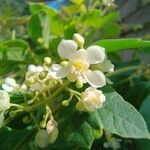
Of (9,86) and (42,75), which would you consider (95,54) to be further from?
(9,86)

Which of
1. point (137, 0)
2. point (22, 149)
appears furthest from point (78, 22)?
point (137, 0)

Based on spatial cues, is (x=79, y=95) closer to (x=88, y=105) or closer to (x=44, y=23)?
(x=88, y=105)

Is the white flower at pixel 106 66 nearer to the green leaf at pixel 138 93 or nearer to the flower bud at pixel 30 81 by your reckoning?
the flower bud at pixel 30 81

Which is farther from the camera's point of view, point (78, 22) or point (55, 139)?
point (78, 22)

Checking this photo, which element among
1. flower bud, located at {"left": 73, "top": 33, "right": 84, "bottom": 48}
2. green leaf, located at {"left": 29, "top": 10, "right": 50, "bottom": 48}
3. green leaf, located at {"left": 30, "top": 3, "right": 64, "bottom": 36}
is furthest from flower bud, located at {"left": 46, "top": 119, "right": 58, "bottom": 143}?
green leaf, located at {"left": 30, "top": 3, "right": 64, "bottom": 36}

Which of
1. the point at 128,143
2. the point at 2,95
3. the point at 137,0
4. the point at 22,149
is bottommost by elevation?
the point at 137,0

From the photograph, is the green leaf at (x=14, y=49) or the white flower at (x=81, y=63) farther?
the green leaf at (x=14, y=49)

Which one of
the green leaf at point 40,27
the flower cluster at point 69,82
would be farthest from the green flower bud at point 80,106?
the green leaf at point 40,27
